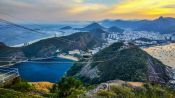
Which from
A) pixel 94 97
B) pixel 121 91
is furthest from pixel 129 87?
pixel 94 97

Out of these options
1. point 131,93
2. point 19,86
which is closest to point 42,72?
point 131,93

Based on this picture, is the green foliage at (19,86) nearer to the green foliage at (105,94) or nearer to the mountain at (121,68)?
the green foliage at (105,94)

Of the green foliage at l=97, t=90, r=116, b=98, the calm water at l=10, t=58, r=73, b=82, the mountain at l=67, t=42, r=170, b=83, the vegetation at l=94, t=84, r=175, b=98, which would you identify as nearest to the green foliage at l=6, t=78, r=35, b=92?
the vegetation at l=94, t=84, r=175, b=98

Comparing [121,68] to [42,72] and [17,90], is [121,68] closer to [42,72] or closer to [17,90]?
[42,72]

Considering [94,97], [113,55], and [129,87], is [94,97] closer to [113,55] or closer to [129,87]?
[129,87]

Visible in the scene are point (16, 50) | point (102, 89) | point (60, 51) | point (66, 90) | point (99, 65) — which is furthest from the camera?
point (60, 51)

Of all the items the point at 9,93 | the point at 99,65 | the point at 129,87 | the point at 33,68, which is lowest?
the point at 33,68

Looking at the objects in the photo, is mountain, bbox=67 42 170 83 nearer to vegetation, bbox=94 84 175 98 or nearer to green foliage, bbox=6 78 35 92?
vegetation, bbox=94 84 175 98

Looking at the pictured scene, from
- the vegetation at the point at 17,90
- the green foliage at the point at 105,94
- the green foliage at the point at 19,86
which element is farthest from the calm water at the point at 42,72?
the vegetation at the point at 17,90

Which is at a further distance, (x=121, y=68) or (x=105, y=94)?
(x=121, y=68)
